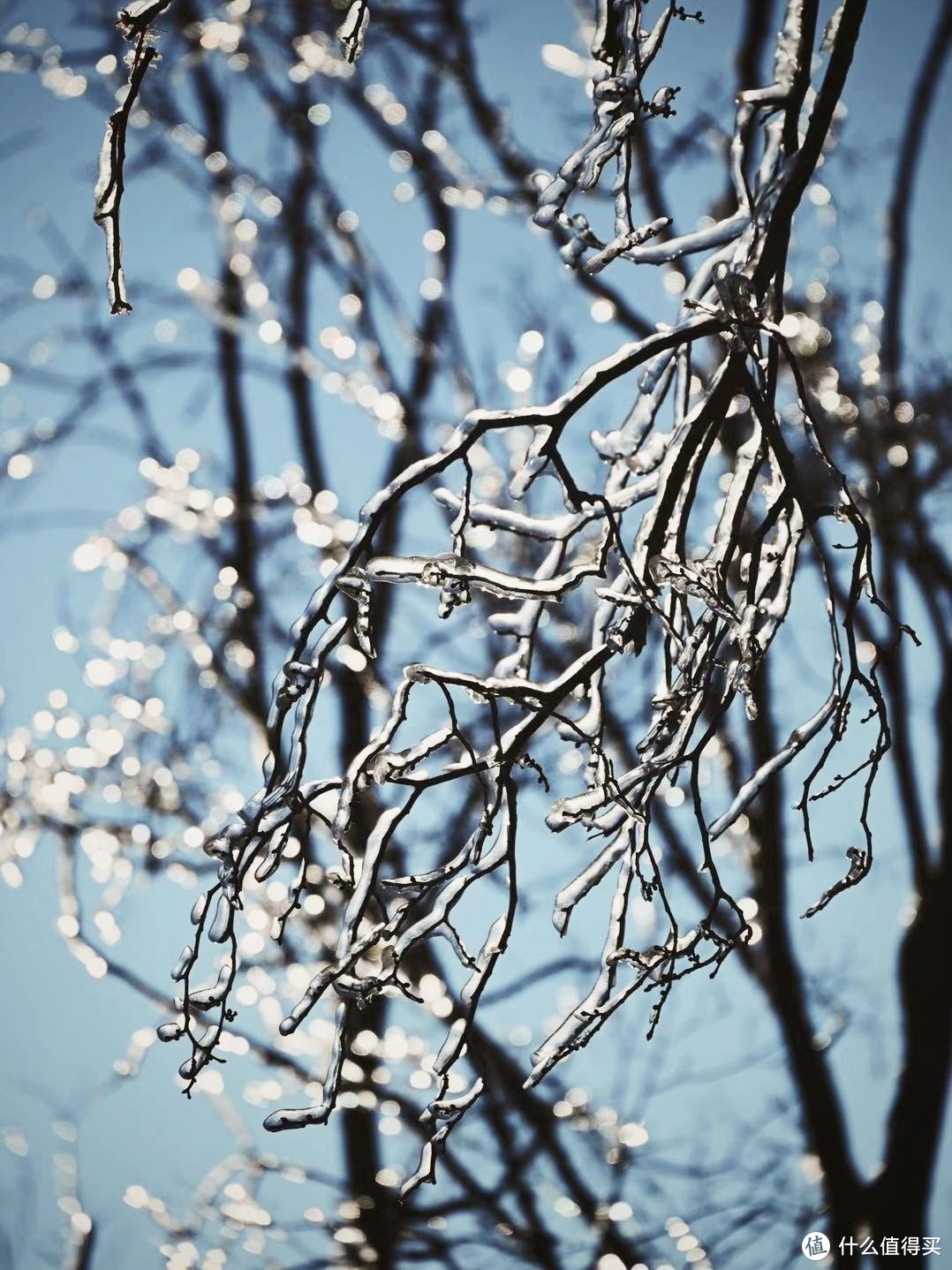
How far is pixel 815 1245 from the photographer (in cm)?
541

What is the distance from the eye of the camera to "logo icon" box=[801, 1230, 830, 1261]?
5.32 m

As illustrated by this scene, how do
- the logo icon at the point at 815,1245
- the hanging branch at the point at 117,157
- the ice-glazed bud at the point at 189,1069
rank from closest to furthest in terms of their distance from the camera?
the hanging branch at the point at 117,157
the ice-glazed bud at the point at 189,1069
the logo icon at the point at 815,1245

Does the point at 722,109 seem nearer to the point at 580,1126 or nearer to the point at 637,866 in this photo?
the point at 637,866

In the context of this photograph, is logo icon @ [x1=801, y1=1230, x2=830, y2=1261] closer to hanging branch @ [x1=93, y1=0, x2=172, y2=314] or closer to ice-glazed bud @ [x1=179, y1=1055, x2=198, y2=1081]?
ice-glazed bud @ [x1=179, y1=1055, x2=198, y2=1081]

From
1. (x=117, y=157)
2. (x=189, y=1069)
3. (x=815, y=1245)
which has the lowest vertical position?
(x=815, y=1245)

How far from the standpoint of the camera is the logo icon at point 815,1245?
17.5ft

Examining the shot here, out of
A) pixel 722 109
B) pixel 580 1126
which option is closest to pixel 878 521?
pixel 722 109

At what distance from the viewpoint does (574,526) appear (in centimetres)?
171

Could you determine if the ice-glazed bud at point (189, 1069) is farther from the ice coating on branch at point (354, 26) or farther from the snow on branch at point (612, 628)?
the ice coating on branch at point (354, 26)

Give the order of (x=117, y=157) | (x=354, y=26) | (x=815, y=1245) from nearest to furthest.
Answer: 1. (x=117, y=157)
2. (x=354, y=26)
3. (x=815, y=1245)

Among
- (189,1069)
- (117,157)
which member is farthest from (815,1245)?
(117,157)

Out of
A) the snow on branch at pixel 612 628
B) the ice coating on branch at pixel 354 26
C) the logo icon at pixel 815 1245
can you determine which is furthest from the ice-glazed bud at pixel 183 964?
the logo icon at pixel 815 1245

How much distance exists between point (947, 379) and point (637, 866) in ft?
16.4

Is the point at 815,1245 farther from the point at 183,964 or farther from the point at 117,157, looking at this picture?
the point at 117,157
